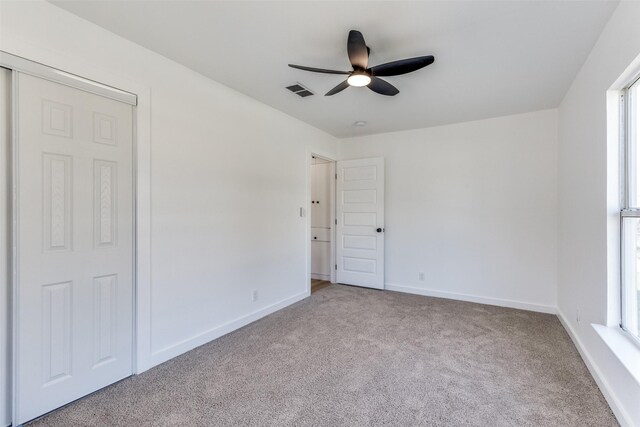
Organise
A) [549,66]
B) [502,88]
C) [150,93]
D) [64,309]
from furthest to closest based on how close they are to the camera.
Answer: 1. [502,88]
2. [549,66]
3. [150,93]
4. [64,309]

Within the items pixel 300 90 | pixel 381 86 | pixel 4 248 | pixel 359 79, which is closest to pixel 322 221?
pixel 300 90

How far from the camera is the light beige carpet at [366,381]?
1.82m

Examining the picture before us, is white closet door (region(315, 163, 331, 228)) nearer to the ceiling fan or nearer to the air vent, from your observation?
the air vent

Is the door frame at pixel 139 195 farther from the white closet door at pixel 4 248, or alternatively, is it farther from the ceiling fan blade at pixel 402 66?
the ceiling fan blade at pixel 402 66

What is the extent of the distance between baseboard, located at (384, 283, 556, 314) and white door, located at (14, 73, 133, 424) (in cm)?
362

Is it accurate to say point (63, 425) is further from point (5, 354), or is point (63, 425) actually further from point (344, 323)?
point (344, 323)

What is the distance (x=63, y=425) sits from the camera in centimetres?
174

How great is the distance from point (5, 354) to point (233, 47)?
246 centimetres

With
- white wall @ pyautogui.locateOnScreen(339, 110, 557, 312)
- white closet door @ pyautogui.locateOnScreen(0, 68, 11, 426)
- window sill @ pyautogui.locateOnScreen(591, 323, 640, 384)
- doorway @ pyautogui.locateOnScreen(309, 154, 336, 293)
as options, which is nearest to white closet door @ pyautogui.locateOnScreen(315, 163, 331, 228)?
doorway @ pyautogui.locateOnScreen(309, 154, 336, 293)

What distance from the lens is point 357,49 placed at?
6.42ft

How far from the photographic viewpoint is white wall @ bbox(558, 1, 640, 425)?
175 centimetres

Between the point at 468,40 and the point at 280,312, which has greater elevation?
the point at 468,40

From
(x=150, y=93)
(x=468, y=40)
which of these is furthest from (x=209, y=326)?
(x=468, y=40)

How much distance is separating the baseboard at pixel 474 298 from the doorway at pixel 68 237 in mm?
3609
